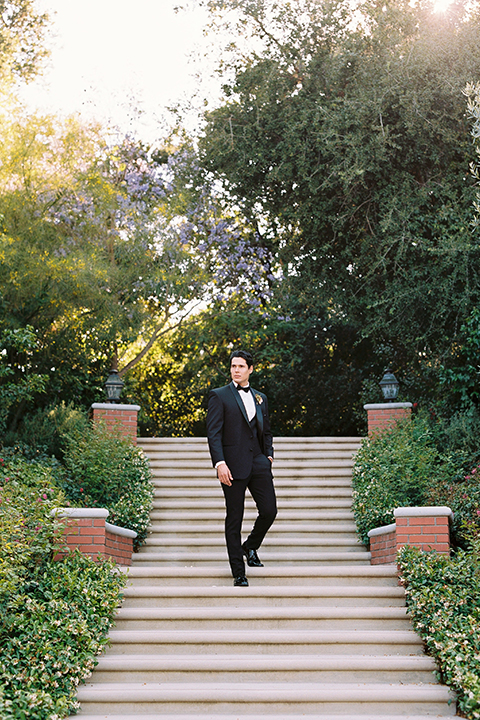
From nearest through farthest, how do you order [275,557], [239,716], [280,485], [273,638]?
[239,716] < [273,638] < [275,557] < [280,485]

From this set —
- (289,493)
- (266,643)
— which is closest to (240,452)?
(266,643)

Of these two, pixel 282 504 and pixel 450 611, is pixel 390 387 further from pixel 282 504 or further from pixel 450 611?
pixel 450 611

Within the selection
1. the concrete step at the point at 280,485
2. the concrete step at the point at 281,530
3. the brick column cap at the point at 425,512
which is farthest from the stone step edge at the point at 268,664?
the concrete step at the point at 280,485

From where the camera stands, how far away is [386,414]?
8.72 meters

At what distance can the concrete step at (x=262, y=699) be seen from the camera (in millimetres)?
4039

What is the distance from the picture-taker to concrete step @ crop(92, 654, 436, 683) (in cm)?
433

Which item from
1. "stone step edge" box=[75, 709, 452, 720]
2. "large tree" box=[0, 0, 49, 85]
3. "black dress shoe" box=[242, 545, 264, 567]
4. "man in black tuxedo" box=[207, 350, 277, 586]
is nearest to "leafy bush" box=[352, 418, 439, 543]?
"black dress shoe" box=[242, 545, 264, 567]

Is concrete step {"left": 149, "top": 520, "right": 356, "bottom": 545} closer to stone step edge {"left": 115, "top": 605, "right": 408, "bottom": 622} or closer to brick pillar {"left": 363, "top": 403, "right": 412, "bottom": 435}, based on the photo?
brick pillar {"left": 363, "top": 403, "right": 412, "bottom": 435}

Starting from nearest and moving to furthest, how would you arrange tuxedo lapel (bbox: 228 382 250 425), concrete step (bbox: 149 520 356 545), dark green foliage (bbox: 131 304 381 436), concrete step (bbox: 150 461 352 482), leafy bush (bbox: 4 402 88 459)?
tuxedo lapel (bbox: 228 382 250 425)
concrete step (bbox: 149 520 356 545)
concrete step (bbox: 150 461 352 482)
leafy bush (bbox: 4 402 88 459)
dark green foliage (bbox: 131 304 381 436)

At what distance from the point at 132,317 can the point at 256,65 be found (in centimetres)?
426

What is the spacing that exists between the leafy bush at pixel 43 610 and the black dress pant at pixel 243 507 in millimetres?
851

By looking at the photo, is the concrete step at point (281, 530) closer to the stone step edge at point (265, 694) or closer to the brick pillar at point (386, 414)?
the brick pillar at point (386, 414)

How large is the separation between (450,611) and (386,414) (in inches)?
169

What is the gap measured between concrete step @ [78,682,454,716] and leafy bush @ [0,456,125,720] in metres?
0.25
